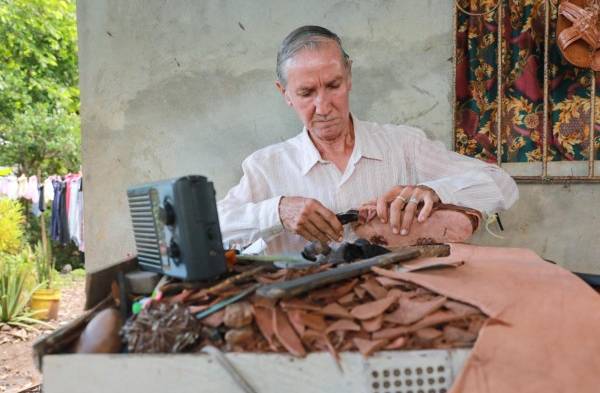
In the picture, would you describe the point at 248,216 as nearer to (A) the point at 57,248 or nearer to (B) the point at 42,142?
(A) the point at 57,248

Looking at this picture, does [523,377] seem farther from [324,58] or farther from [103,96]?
[103,96]

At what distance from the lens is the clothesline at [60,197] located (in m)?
7.03

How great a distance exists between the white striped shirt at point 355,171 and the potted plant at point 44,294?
15.4 ft

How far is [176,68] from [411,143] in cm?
143

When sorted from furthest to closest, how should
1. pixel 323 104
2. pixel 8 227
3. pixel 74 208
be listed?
1. pixel 74 208
2. pixel 8 227
3. pixel 323 104

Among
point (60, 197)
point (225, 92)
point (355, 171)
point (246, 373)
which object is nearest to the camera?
point (246, 373)

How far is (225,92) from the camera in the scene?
9.19 ft

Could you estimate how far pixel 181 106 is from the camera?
9.31 ft

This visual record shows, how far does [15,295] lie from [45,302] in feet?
1.87

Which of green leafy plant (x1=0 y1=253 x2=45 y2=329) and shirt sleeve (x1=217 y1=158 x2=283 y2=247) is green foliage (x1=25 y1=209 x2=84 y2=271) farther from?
shirt sleeve (x1=217 y1=158 x2=283 y2=247)

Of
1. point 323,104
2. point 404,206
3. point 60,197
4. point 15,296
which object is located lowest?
point 15,296

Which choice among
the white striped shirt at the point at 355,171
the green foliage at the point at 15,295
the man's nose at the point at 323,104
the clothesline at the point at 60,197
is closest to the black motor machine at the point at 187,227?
the white striped shirt at the point at 355,171

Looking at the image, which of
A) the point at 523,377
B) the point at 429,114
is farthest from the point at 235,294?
the point at 429,114

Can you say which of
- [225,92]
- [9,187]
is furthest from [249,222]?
[9,187]
